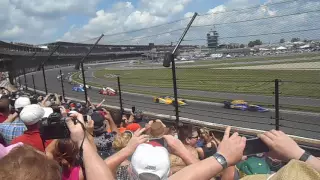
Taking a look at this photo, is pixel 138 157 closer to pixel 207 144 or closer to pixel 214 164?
pixel 214 164

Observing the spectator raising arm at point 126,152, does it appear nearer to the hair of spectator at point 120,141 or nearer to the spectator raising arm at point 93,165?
the spectator raising arm at point 93,165

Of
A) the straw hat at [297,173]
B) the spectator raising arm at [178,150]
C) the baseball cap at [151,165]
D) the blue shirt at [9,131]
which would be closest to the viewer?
the straw hat at [297,173]

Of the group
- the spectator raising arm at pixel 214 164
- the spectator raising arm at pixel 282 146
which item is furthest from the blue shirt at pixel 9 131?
the spectator raising arm at pixel 282 146

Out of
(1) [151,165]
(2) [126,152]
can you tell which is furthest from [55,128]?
(1) [151,165]

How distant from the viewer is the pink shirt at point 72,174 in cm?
310

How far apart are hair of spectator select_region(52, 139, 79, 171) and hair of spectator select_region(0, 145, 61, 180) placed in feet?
4.59

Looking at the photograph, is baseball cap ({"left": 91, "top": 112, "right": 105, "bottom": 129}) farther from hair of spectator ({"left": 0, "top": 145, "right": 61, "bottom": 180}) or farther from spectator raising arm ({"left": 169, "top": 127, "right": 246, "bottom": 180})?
hair of spectator ({"left": 0, "top": 145, "right": 61, "bottom": 180})

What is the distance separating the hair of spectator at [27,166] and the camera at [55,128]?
47.5 inches

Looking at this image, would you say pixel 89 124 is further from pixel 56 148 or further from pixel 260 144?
pixel 260 144

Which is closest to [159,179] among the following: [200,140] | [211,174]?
[211,174]

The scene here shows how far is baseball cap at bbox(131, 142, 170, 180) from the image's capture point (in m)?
1.99

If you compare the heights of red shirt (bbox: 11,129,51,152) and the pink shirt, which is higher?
red shirt (bbox: 11,129,51,152)

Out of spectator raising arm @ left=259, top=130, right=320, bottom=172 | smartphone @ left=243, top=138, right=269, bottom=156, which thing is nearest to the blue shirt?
smartphone @ left=243, top=138, right=269, bottom=156

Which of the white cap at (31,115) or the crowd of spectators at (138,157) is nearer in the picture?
the crowd of spectators at (138,157)
